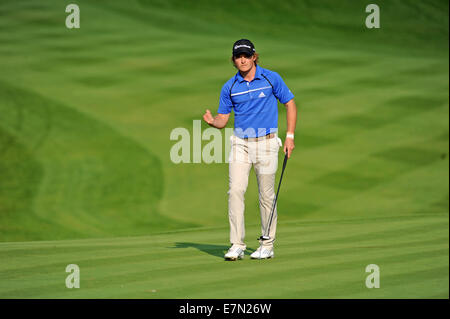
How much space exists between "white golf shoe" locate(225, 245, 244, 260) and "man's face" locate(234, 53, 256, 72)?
194 cm

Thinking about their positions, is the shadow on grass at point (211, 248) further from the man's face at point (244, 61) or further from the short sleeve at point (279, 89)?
the man's face at point (244, 61)

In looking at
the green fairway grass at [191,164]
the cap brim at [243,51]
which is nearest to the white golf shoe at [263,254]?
the green fairway grass at [191,164]

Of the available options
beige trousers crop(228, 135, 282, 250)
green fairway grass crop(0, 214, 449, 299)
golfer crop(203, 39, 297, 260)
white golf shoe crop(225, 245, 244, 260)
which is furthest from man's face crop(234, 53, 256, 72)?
green fairway grass crop(0, 214, 449, 299)

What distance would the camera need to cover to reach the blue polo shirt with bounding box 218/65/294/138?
28.7ft

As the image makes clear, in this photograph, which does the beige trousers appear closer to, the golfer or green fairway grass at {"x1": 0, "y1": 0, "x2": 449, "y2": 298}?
the golfer

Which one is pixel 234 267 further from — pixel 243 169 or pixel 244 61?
pixel 244 61

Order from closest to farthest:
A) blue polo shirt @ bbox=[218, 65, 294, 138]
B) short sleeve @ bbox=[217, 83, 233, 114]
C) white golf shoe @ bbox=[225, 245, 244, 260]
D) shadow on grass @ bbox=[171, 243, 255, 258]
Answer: white golf shoe @ bbox=[225, 245, 244, 260] → blue polo shirt @ bbox=[218, 65, 294, 138] → short sleeve @ bbox=[217, 83, 233, 114] → shadow on grass @ bbox=[171, 243, 255, 258]

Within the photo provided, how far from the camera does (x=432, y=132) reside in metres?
22.5

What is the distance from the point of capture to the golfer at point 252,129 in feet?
28.7

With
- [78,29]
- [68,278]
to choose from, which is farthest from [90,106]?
[68,278]

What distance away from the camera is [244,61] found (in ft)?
28.5
